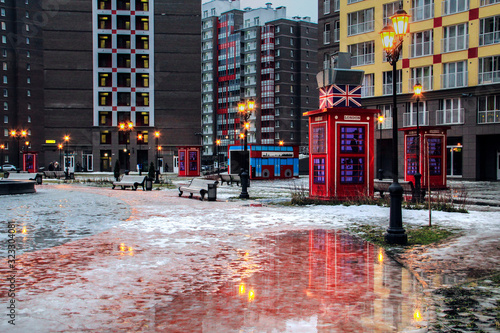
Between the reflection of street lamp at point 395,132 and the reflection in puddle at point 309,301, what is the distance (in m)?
1.53

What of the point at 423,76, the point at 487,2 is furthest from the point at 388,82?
the point at 487,2

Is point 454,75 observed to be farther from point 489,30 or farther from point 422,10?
point 422,10

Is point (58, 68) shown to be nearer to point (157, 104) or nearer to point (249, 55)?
point (157, 104)

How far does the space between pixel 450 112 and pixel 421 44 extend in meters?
7.40

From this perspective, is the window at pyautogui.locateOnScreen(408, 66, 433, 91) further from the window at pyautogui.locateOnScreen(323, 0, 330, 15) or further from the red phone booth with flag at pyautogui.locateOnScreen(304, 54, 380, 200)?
the red phone booth with flag at pyautogui.locateOnScreen(304, 54, 380, 200)

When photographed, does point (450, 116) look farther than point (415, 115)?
No

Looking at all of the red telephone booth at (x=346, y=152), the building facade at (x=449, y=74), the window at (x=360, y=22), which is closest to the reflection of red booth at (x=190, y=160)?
the building facade at (x=449, y=74)

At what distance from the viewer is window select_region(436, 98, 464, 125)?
4264 cm

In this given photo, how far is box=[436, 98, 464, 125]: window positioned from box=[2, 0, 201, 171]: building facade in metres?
46.2

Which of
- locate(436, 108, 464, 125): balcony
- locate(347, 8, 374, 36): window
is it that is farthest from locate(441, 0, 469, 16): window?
locate(436, 108, 464, 125): balcony

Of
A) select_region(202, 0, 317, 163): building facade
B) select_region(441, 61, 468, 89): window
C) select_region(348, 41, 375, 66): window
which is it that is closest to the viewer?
select_region(441, 61, 468, 89): window

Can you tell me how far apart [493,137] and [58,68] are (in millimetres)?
66157

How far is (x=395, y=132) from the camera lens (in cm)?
1152

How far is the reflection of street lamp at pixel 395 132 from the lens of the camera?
421 inches
